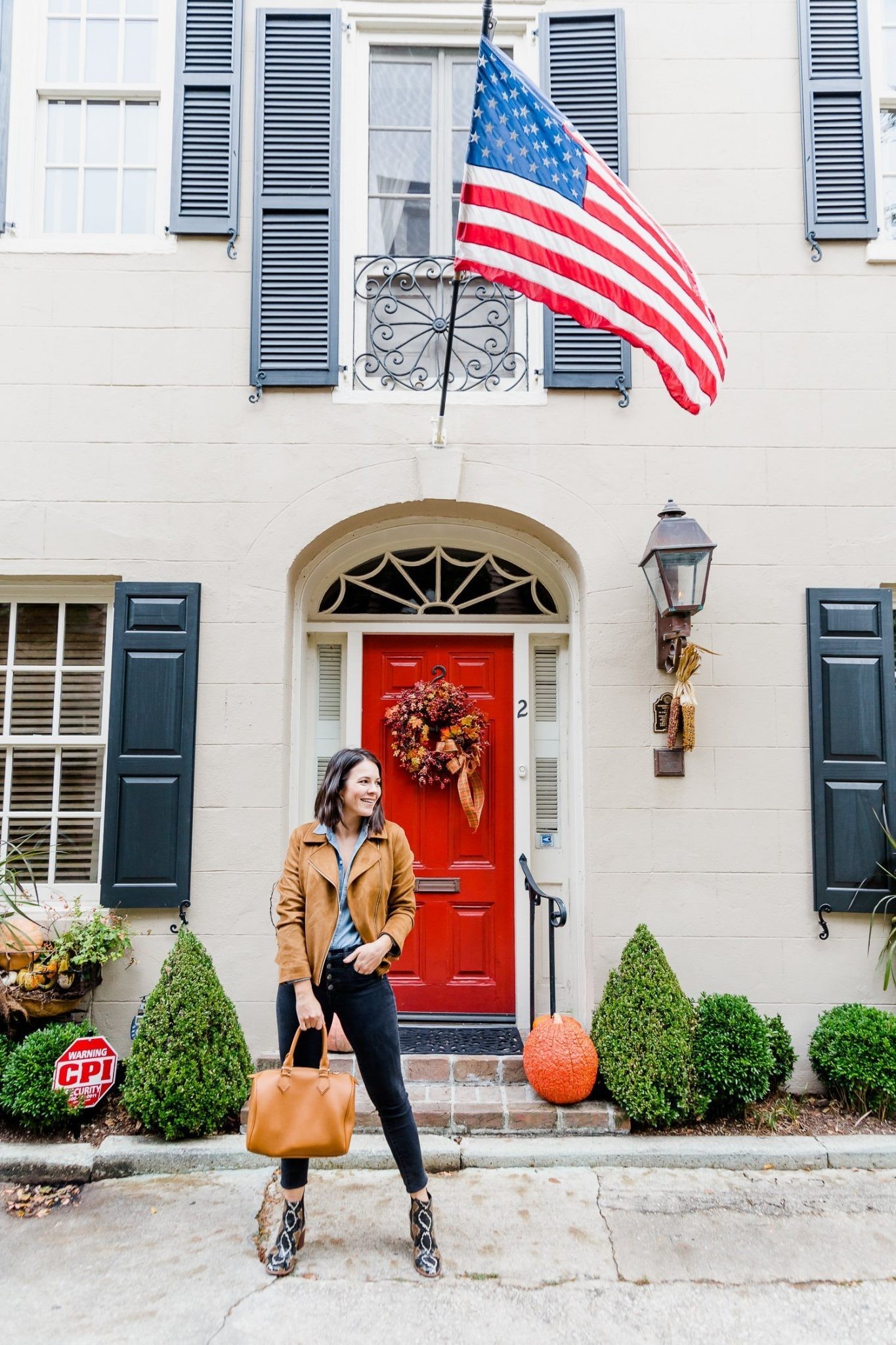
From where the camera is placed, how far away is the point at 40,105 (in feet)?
18.0

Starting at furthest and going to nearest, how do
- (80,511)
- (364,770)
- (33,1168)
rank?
(80,511), (33,1168), (364,770)

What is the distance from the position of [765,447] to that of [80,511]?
391 centimetres

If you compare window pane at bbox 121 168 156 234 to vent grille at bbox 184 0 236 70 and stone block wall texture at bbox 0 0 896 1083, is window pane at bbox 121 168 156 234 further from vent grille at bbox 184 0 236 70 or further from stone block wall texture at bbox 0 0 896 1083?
vent grille at bbox 184 0 236 70

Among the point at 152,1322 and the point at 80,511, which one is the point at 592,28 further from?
the point at 152,1322

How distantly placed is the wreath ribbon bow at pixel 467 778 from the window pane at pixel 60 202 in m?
3.85

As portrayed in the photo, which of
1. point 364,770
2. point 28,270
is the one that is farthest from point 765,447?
point 28,270

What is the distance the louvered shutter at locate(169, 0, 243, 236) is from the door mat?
472cm

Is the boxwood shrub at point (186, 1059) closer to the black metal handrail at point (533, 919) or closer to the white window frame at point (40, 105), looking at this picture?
the black metal handrail at point (533, 919)

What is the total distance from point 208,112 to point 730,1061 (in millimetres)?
5980

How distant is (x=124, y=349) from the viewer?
203 inches

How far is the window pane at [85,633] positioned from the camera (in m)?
5.21

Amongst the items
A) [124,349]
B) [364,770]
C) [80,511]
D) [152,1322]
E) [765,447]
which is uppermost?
[124,349]

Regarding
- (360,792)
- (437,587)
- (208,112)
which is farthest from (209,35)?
(360,792)

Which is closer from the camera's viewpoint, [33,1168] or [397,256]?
[33,1168]
